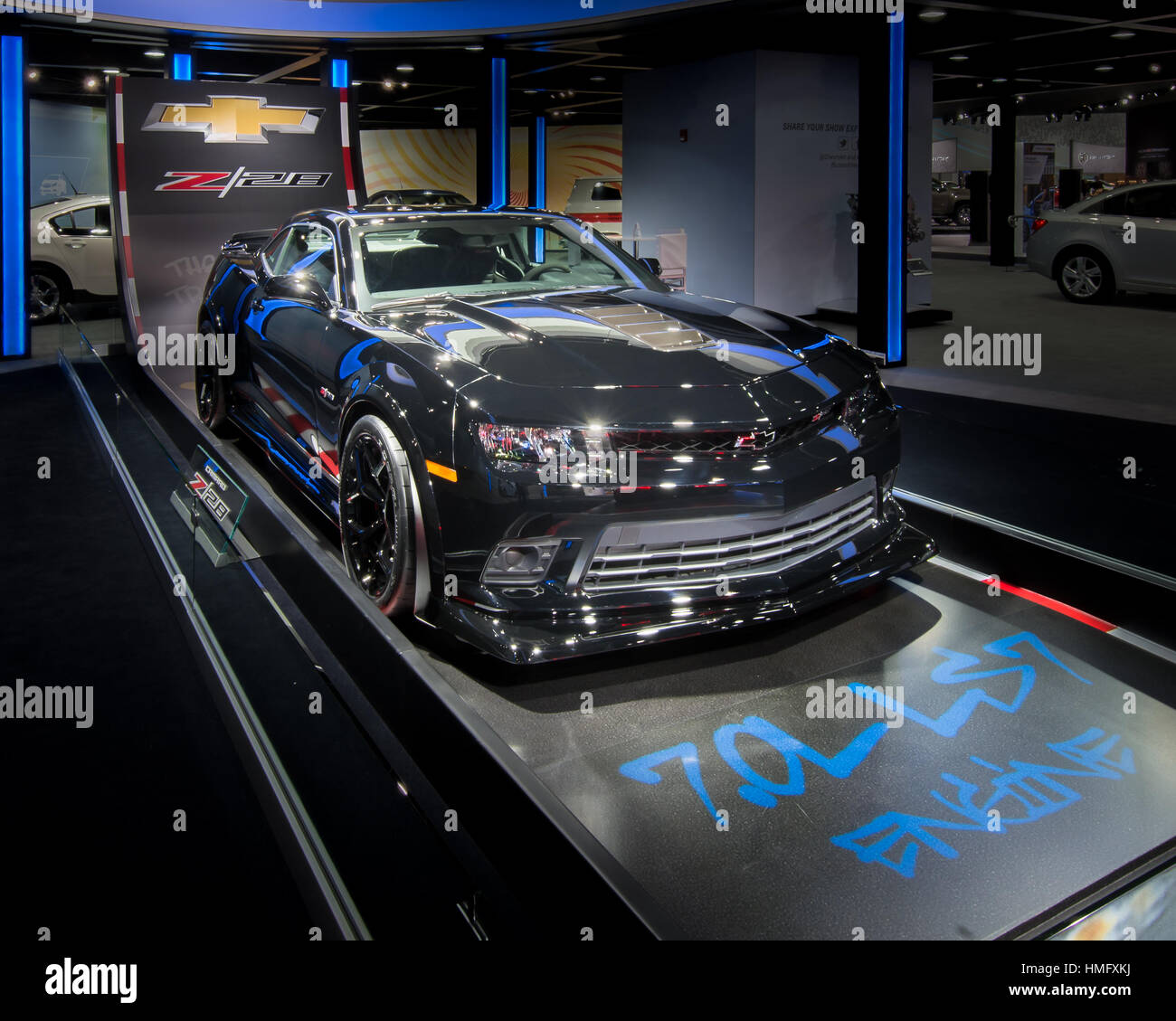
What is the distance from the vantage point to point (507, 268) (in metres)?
4.14

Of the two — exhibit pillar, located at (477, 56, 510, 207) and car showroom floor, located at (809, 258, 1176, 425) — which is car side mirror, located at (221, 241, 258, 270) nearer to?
car showroom floor, located at (809, 258, 1176, 425)

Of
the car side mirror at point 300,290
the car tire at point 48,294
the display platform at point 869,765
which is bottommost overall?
the display platform at point 869,765

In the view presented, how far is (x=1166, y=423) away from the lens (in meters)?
5.99

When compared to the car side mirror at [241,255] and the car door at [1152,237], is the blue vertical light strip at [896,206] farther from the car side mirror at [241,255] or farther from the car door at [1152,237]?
the car side mirror at [241,255]

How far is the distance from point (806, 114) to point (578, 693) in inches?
378

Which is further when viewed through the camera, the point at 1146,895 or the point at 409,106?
the point at 409,106

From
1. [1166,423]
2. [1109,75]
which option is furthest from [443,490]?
[1109,75]

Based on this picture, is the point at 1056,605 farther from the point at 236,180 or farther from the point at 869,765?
the point at 236,180

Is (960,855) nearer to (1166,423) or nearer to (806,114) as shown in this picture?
(1166,423)

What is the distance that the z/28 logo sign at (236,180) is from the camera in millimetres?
8422

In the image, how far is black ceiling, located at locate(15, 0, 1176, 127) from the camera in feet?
29.7

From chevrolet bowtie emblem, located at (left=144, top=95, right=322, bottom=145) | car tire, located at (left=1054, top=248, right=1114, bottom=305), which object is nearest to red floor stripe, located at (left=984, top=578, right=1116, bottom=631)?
chevrolet bowtie emblem, located at (left=144, top=95, right=322, bottom=145)

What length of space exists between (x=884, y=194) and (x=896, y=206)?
137mm

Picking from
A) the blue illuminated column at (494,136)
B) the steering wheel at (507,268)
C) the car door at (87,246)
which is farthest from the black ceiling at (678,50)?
the steering wheel at (507,268)
